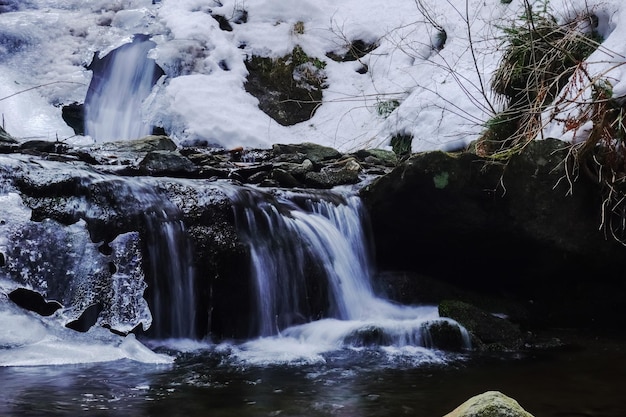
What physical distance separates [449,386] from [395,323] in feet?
4.14

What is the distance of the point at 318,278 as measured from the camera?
200 inches

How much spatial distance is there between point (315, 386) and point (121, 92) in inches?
331

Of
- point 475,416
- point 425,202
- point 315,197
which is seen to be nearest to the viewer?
point 475,416

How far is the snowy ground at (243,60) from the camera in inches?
365

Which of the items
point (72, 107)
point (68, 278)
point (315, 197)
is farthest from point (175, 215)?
point (72, 107)

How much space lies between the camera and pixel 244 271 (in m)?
4.72

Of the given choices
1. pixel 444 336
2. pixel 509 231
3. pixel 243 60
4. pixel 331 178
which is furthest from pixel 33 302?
pixel 243 60

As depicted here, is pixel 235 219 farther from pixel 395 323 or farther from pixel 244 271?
pixel 395 323

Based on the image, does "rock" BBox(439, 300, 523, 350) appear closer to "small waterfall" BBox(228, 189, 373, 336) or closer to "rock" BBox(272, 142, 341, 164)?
"small waterfall" BBox(228, 189, 373, 336)

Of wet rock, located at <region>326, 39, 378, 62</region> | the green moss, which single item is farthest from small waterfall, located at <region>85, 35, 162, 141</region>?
the green moss

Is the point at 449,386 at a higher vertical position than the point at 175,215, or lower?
lower

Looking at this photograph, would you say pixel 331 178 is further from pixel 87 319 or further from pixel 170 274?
pixel 87 319

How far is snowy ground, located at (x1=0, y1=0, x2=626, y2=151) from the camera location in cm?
928

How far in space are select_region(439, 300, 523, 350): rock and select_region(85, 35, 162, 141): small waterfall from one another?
21.9ft
